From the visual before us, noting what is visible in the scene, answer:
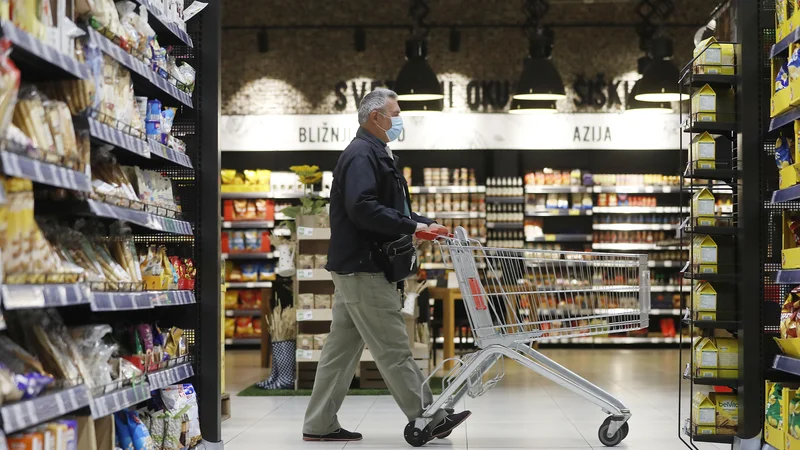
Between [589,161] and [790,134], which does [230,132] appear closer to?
[589,161]

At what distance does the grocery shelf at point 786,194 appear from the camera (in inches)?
140

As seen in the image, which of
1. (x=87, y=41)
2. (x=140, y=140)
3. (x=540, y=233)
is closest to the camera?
(x=87, y=41)

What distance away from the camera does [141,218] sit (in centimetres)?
313

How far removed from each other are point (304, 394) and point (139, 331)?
144 inches

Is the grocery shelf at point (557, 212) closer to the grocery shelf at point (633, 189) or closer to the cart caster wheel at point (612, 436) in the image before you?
the grocery shelf at point (633, 189)

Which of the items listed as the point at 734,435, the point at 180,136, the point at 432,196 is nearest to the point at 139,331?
the point at 180,136

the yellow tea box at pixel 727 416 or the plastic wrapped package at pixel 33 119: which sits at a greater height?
the plastic wrapped package at pixel 33 119

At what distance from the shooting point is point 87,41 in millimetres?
2771

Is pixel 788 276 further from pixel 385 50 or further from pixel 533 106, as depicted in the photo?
pixel 385 50

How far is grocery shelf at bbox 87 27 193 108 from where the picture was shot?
284cm

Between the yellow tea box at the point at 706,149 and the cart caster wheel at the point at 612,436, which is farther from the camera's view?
the cart caster wheel at the point at 612,436

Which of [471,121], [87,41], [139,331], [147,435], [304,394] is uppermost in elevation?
[471,121]

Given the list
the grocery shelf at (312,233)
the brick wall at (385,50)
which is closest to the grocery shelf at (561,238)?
the brick wall at (385,50)

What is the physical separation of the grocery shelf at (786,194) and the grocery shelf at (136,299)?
2.21 m
